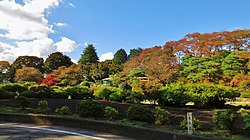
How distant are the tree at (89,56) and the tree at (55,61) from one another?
3798mm

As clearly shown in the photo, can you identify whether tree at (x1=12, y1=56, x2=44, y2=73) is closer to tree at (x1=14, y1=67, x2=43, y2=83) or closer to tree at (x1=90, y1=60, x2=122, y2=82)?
tree at (x1=14, y1=67, x2=43, y2=83)

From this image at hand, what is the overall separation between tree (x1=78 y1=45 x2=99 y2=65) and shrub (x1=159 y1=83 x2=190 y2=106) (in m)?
46.6

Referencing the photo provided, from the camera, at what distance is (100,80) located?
44438mm

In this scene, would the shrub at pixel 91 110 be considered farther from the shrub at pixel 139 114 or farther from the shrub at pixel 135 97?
the shrub at pixel 135 97

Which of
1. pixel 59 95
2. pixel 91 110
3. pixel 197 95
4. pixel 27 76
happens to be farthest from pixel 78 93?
pixel 27 76

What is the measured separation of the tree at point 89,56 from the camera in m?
58.4

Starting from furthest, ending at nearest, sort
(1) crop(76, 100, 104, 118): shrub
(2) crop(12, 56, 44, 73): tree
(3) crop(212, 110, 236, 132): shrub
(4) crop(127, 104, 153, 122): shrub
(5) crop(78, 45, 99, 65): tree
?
(5) crop(78, 45, 99, 65): tree
(2) crop(12, 56, 44, 73): tree
(1) crop(76, 100, 104, 118): shrub
(4) crop(127, 104, 153, 122): shrub
(3) crop(212, 110, 236, 132): shrub

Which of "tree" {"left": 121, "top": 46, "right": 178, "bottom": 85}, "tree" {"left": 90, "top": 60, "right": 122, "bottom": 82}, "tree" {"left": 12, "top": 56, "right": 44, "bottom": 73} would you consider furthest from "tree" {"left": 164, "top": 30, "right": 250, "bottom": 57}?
"tree" {"left": 12, "top": 56, "right": 44, "bottom": 73}

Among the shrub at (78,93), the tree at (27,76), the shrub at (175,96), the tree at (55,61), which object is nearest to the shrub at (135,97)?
Answer: the shrub at (175,96)

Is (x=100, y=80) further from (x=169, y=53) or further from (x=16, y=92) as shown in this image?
(x=16, y=92)

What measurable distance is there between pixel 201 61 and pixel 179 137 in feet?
76.2

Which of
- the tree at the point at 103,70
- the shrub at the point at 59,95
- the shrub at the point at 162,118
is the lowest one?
the shrub at the point at 162,118

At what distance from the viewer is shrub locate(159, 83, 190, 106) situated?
12.6m

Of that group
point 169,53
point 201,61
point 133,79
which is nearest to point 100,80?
point 133,79
